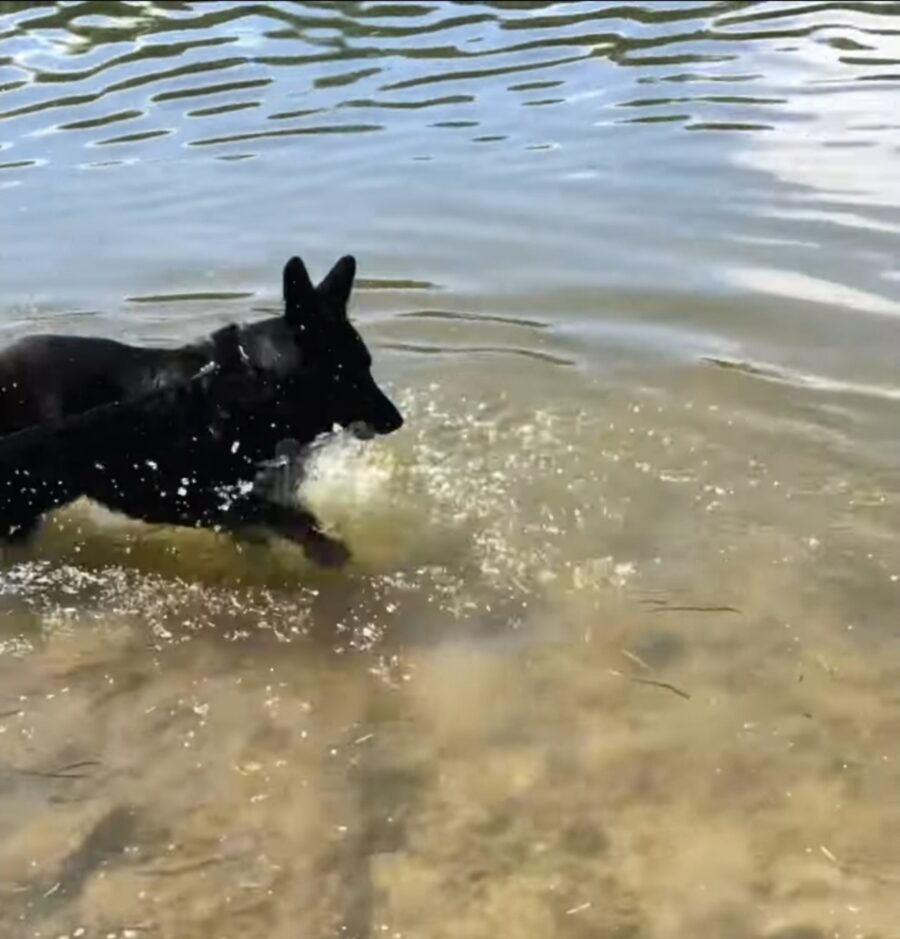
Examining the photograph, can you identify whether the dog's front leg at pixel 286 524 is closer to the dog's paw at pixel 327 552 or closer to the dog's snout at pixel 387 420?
the dog's paw at pixel 327 552

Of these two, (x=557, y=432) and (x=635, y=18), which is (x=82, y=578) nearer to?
(x=557, y=432)

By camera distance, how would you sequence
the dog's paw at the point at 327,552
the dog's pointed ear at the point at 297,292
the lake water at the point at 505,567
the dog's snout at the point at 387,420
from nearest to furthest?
1. the lake water at the point at 505,567
2. the dog's pointed ear at the point at 297,292
3. the dog's paw at the point at 327,552
4. the dog's snout at the point at 387,420

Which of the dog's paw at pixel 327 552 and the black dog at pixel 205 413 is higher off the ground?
the black dog at pixel 205 413

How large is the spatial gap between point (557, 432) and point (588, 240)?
255 cm

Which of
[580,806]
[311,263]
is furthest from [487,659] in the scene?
[311,263]

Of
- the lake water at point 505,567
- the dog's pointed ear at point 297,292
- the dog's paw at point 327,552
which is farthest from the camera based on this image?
the dog's paw at point 327,552

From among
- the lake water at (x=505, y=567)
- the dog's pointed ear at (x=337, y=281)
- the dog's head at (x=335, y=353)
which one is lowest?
the lake water at (x=505, y=567)

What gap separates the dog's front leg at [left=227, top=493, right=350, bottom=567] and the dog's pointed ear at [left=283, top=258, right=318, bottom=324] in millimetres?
756

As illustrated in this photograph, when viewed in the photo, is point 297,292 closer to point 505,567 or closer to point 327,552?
point 327,552

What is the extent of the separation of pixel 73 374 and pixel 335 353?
101 cm

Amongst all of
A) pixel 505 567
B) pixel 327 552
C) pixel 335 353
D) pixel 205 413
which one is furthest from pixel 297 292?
pixel 505 567

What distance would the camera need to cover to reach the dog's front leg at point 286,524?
217 inches

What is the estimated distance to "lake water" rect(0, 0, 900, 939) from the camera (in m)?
3.78

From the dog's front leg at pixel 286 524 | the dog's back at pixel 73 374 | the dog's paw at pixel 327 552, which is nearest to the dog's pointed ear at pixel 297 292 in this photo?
the dog's back at pixel 73 374
